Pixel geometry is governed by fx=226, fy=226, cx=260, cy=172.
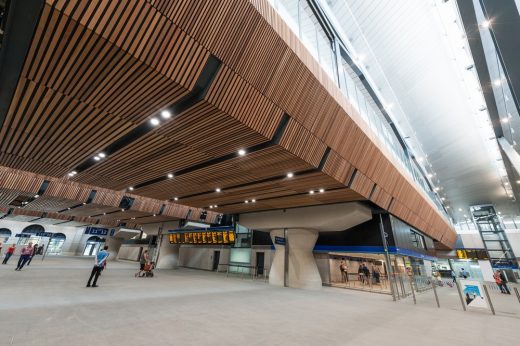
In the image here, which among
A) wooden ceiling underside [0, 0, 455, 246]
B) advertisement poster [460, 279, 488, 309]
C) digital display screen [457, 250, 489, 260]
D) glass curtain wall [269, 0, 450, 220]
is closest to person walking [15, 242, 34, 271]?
→ wooden ceiling underside [0, 0, 455, 246]

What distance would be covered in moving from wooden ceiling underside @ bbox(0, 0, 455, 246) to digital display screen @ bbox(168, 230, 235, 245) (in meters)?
11.1

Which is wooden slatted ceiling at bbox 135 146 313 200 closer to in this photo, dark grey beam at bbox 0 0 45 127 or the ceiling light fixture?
the ceiling light fixture

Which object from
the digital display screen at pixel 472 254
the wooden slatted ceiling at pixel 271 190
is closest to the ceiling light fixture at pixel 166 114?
the wooden slatted ceiling at pixel 271 190

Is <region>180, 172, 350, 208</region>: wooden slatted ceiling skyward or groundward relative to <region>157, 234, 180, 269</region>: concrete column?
skyward

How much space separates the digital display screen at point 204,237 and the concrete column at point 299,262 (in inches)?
250

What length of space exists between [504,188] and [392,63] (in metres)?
23.5

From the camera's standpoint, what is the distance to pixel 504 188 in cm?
2375

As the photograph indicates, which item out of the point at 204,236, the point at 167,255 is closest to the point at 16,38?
the point at 204,236

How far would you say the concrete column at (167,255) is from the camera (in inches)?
907

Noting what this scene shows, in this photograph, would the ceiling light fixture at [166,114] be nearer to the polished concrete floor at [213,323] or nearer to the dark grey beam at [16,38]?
the dark grey beam at [16,38]

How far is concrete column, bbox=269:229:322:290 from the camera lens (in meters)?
12.9

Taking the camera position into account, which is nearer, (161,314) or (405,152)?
(161,314)

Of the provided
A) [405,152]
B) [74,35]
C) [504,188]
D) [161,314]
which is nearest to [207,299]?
[161,314]

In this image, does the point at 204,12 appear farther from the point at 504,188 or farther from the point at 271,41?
the point at 504,188
